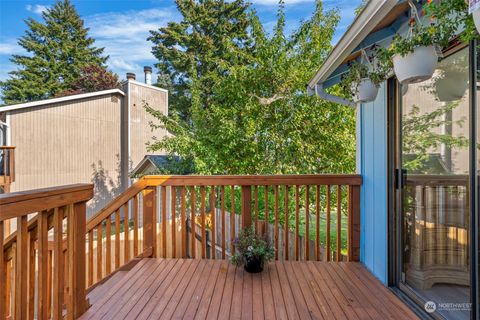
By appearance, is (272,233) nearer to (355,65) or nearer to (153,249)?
(153,249)

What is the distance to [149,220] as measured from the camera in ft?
9.47

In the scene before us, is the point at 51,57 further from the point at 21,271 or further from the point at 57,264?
the point at 21,271

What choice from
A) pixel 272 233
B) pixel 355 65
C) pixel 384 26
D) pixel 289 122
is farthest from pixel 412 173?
pixel 289 122

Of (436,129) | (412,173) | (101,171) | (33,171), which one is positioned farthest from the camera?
(101,171)

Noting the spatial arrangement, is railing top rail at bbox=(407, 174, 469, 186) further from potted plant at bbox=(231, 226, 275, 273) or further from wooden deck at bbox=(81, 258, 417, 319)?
potted plant at bbox=(231, 226, 275, 273)

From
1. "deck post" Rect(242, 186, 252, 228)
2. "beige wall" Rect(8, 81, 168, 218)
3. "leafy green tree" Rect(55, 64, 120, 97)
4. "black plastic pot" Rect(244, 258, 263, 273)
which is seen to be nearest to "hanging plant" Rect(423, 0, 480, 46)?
"deck post" Rect(242, 186, 252, 228)

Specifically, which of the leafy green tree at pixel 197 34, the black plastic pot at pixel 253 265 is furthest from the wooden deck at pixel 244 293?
the leafy green tree at pixel 197 34

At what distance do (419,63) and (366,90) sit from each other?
734 mm

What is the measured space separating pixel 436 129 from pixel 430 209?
21.0 inches

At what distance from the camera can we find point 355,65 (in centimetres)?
208

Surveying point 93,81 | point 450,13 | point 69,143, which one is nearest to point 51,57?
point 93,81

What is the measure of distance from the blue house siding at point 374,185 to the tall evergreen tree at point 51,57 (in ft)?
56.8

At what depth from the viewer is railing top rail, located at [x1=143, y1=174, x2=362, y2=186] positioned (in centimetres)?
282

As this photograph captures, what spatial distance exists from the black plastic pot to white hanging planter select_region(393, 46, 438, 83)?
6.36ft
